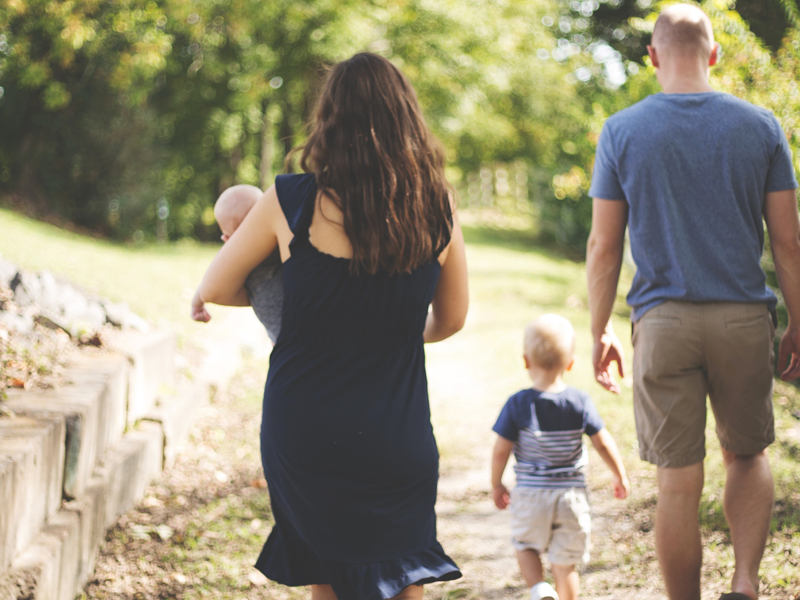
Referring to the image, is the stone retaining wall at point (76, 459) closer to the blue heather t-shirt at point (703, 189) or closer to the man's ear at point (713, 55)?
the blue heather t-shirt at point (703, 189)

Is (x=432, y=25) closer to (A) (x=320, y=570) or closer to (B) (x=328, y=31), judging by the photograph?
(B) (x=328, y=31)

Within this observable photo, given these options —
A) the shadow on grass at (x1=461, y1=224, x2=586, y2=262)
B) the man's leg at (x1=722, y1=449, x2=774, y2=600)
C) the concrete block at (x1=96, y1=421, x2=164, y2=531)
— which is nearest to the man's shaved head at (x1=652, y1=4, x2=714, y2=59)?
the man's leg at (x1=722, y1=449, x2=774, y2=600)

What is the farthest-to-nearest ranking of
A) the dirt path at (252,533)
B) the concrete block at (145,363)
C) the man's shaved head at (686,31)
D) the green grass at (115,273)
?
the green grass at (115,273)
the concrete block at (145,363)
the dirt path at (252,533)
the man's shaved head at (686,31)

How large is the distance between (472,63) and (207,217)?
901cm

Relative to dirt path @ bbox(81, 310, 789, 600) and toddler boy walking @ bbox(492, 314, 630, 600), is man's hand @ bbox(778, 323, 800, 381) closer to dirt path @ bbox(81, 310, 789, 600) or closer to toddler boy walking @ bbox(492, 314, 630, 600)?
toddler boy walking @ bbox(492, 314, 630, 600)

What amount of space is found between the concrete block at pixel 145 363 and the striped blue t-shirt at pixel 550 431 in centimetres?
239

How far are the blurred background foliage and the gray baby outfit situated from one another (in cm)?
718

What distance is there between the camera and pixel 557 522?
9.30 ft

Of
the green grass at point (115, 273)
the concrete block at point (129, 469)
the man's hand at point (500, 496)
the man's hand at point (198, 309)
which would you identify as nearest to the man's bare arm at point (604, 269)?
the man's hand at point (500, 496)

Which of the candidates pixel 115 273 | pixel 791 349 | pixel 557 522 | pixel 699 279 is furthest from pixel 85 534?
pixel 115 273

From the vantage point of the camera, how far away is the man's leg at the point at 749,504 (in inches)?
99.1

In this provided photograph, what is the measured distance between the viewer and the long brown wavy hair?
1.98 meters

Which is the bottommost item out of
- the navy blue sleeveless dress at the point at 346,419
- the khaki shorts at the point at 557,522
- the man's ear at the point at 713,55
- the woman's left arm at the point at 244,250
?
the khaki shorts at the point at 557,522

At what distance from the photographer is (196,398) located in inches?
212
